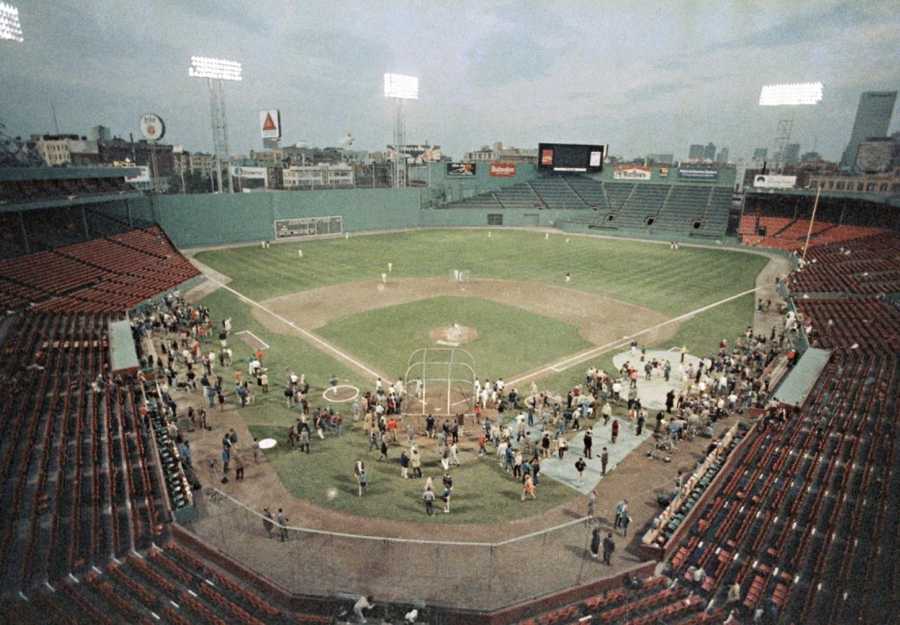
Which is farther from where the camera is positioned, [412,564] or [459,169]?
[459,169]

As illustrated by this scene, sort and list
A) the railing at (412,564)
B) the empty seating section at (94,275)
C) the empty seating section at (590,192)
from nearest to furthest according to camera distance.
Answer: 1. the railing at (412,564)
2. the empty seating section at (94,275)
3. the empty seating section at (590,192)

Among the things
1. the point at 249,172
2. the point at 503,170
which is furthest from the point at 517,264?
the point at 503,170

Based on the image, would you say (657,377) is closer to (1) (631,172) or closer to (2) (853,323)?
(2) (853,323)

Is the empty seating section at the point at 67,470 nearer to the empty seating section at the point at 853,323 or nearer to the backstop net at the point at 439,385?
the backstop net at the point at 439,385

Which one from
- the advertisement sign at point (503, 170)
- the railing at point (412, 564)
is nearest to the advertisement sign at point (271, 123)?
the advertisement sign at point (503, 170)

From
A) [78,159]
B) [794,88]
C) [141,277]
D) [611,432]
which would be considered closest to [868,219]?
[794,88]

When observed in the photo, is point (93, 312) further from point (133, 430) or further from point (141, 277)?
point (133, 430)
